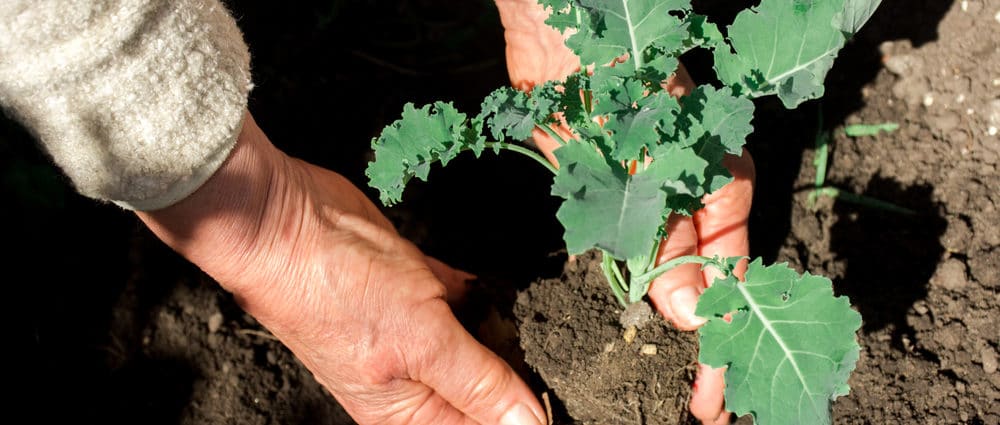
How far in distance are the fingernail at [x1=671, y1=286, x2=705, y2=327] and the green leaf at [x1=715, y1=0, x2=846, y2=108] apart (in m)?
0.76

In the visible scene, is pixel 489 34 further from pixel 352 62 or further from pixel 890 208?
pixel 890 208

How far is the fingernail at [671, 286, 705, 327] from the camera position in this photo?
8.65 feet

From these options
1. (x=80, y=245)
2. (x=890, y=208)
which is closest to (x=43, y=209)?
(x=80, y=245)

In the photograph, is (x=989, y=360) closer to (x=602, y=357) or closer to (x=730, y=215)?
(x=730, y=215)

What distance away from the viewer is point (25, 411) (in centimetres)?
311

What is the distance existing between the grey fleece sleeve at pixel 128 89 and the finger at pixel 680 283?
1370 millimetres

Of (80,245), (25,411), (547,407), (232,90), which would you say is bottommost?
(25,411)

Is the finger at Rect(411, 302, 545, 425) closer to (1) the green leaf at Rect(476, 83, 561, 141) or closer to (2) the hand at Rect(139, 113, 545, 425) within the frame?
(2) the hand at Rect(139, 113, 545, 425)

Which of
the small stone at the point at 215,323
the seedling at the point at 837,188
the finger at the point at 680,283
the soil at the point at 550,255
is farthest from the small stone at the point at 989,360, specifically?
the small stone at the point at 215,323

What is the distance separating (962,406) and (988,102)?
1160mm

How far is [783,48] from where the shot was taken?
2.11 m

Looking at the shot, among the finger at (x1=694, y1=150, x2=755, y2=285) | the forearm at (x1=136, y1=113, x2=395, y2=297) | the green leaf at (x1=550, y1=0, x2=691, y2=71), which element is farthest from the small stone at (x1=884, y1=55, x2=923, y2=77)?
the forearm at (x1=136, y1=113, x2=395, y2=297)

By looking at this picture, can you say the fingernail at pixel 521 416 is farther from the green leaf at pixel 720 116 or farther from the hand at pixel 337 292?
the green leaf at pixel 720 116

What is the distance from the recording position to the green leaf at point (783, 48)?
2.07 m
